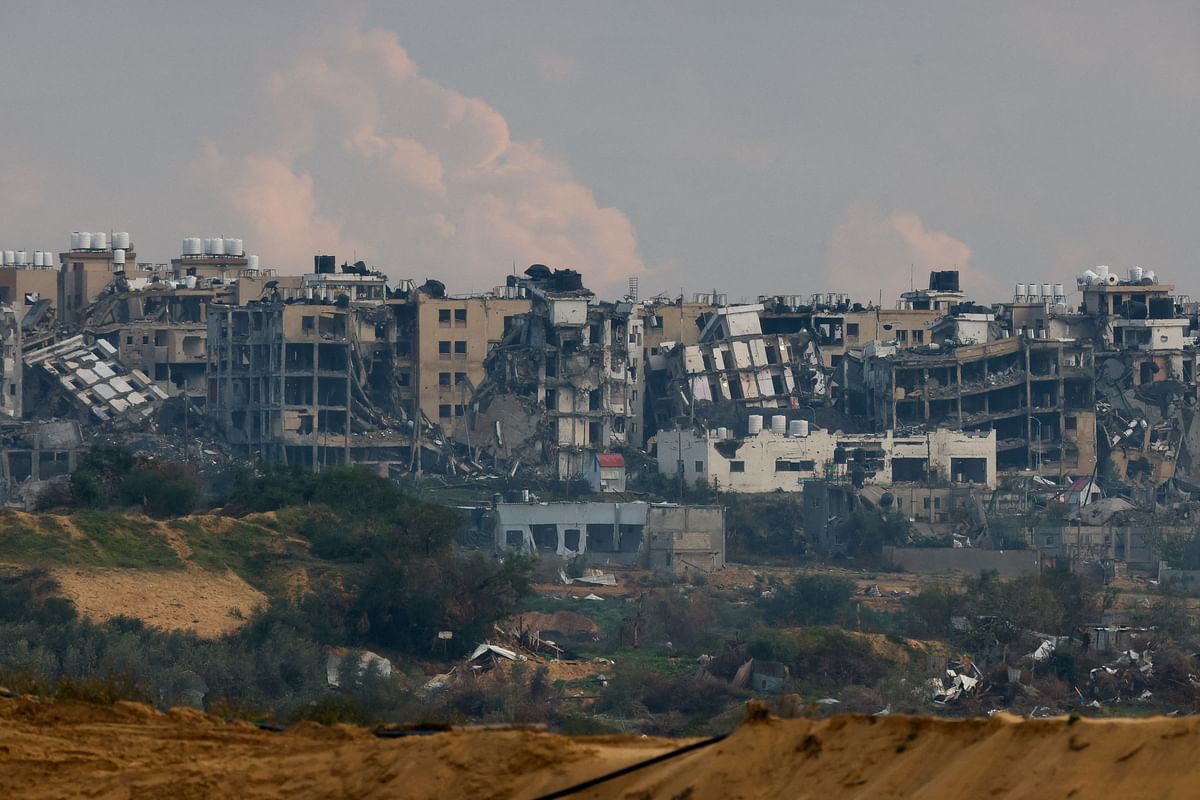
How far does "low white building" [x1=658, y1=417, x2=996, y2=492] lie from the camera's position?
9356 centimetres

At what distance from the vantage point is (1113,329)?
10994 cm

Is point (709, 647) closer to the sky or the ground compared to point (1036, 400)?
closer to the ground

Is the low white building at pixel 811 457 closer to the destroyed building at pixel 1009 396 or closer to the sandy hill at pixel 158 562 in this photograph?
the destroyed building at pixel 1009 396

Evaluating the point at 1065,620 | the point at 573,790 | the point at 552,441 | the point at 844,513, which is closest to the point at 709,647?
the point at 1065,620

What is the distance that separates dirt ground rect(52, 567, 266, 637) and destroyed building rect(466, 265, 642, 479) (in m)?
50.8

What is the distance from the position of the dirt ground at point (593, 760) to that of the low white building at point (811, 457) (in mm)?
75738

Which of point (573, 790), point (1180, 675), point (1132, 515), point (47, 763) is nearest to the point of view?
point (573, 790)

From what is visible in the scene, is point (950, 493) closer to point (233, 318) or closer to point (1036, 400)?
point (1036, 400)

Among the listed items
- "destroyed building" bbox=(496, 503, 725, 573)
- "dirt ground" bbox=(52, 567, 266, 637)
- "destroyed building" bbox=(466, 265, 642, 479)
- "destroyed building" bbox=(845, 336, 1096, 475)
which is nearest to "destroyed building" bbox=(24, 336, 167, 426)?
"destroyed building" bbox=(466, 265, 642, 479)

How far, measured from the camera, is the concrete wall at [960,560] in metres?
79.5

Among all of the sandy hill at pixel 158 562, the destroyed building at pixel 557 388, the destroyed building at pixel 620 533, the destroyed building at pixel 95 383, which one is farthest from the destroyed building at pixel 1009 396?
the sandy hill at pixel 158 562

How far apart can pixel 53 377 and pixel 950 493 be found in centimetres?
4600

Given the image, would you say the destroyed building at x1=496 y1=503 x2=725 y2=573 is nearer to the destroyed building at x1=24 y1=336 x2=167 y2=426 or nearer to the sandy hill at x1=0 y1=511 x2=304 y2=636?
the destroyed building at x1=24 y1=336 x2=167 y2=426

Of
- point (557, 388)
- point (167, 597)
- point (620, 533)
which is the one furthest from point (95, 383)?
point (167, 597)
